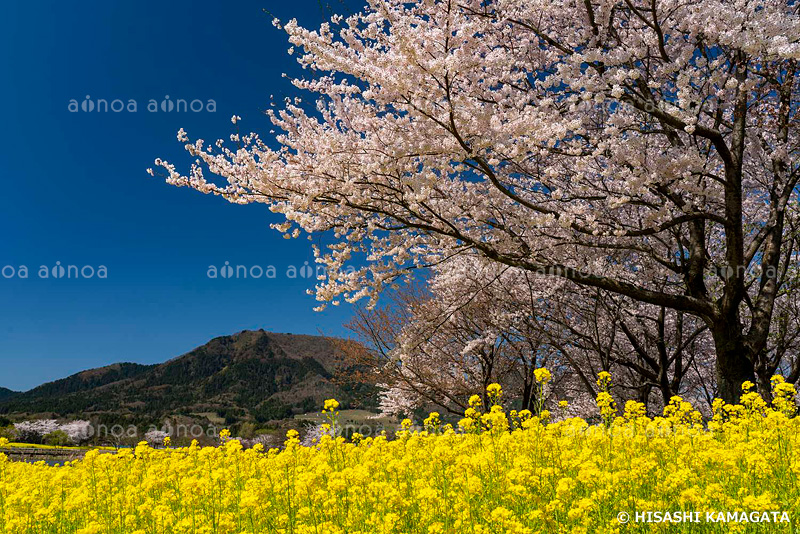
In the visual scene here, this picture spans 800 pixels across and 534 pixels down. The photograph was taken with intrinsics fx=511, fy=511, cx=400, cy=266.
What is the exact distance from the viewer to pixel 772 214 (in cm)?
1091

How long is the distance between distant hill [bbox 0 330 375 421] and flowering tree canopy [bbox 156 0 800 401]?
113587 millimetres

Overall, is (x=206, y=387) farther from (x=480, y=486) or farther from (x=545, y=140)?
(x=480, y=486)

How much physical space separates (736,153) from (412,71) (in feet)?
22.7

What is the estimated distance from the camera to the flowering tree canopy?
7996 mm

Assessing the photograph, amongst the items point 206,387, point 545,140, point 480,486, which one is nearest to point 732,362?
point 545,140

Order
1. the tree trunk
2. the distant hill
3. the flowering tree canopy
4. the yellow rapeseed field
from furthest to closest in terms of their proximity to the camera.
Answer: the distant hill
the tree trunk
the flowering tree canopy
the yellow rapeseed field

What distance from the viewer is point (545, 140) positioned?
866cm

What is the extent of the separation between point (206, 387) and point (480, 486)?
18359cm

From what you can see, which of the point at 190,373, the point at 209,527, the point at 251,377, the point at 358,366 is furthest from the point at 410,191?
the point at 190,373

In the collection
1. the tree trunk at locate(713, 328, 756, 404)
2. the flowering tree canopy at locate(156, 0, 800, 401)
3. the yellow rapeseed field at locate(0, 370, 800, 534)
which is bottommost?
the yellow rapeseed field at locate(0, 370, 800, 534)

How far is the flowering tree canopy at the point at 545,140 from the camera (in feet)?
26.2

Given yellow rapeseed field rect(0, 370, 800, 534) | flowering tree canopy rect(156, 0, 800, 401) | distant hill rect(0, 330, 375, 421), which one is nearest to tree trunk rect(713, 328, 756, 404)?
flowering tree canopy rect(156, 0, 800, 401)

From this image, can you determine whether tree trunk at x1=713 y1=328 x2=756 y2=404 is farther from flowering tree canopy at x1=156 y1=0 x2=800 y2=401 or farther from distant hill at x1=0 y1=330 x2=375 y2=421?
distant hill at x1=0 y1=330 x2=375 y2=421

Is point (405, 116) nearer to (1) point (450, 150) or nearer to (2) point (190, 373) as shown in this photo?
(1) point (450, 150)
